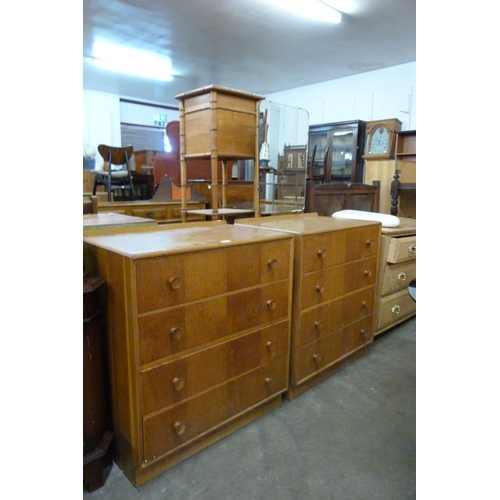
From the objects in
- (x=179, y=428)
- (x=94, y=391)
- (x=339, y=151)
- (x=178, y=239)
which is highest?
(x=339, y=151)

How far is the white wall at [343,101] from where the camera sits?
5609 mm

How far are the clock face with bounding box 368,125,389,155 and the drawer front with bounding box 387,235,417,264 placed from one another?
3.63m

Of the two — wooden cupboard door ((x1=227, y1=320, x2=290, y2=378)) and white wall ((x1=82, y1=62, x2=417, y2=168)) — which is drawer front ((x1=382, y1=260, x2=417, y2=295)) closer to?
wooden cupboard door ((x1=227, y1=320, x2=290, y2=378))

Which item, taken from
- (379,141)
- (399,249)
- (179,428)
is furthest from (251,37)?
(179,428)

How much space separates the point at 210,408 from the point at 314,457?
1.31 ft

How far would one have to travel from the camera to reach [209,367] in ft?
4.22

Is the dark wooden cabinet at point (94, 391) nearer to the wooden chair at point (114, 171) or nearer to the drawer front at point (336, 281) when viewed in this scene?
the drawer front at point (336, 281)

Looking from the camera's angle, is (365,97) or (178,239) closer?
(178,239)

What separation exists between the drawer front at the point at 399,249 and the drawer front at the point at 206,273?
87 cm

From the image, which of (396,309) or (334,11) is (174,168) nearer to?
(334,11)

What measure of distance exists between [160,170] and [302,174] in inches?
94.8
